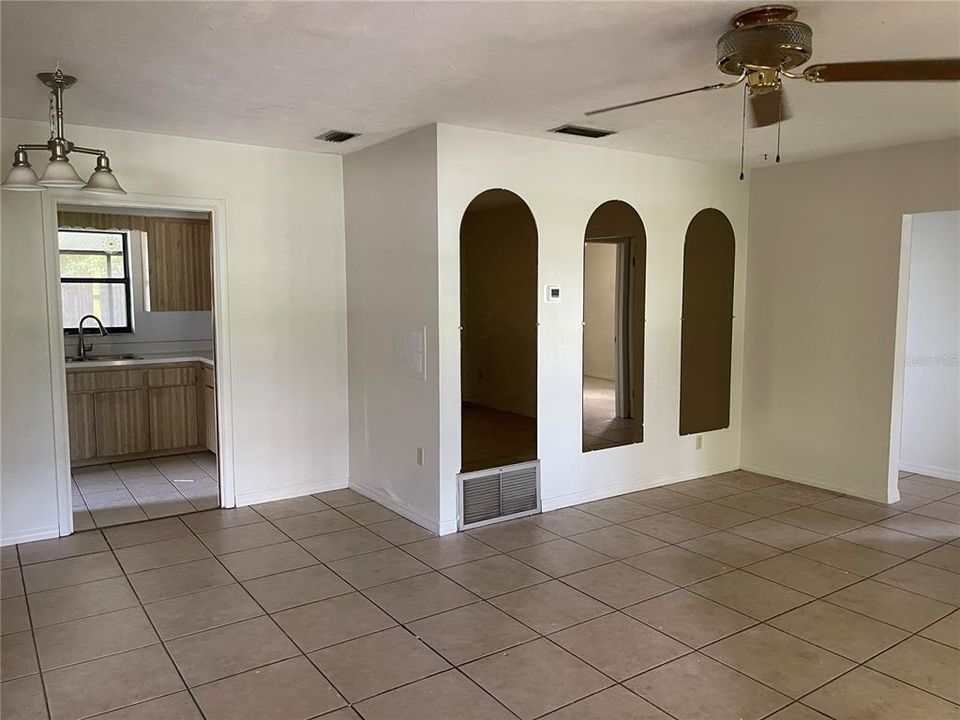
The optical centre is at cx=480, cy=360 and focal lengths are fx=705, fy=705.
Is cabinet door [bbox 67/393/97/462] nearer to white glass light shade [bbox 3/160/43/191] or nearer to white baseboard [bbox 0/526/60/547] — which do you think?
white baseboard [bbox 0/526/60/547]

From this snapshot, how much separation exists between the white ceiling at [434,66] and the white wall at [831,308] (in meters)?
0.49

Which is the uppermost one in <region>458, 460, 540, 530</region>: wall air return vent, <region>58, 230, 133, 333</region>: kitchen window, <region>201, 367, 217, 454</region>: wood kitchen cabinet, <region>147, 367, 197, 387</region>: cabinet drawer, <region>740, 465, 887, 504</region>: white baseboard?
<region>58, 230, 133, 333</region>: kitchen window

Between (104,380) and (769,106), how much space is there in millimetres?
5184

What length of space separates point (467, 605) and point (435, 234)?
6.66 ft

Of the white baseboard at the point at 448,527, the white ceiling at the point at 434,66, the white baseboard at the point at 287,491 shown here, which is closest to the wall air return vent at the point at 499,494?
the white baseboard at the point at 448,527

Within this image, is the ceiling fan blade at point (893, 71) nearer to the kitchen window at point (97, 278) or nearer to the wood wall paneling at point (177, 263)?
the wood wall paneling at point (177, 263)

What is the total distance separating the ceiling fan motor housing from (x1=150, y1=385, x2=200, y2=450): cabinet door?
5.06 meters

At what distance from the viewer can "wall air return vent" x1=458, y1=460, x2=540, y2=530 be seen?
169 inches

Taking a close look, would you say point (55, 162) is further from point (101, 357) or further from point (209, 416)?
point (101, 357)

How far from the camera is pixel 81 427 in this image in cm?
555

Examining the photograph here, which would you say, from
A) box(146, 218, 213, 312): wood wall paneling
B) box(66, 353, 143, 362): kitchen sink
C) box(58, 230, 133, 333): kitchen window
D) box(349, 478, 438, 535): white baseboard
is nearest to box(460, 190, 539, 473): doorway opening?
box(349, 478, 438, 535): white baseboard

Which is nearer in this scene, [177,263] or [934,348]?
[934,348]

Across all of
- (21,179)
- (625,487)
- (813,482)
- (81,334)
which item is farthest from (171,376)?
(813,482)

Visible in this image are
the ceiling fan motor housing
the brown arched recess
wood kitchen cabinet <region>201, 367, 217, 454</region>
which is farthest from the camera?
wood kitchen cabinet <region>201, 367, 217, 454</region>
